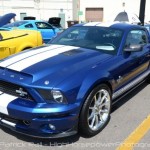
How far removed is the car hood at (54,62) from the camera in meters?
3.39

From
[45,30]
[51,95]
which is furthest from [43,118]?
[45,30]

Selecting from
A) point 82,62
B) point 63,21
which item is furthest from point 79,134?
point 63,21

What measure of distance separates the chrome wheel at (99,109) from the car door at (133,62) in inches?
14.6

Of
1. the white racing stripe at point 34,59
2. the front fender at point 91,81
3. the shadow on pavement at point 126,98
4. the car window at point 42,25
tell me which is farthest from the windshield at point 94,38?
the car window at point 42,25

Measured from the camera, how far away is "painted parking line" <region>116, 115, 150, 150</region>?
3.50 m

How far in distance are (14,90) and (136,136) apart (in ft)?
5.83

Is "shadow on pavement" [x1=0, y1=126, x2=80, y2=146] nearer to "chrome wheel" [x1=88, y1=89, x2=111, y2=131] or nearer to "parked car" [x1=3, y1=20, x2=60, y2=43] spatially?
"chrome wheel" [x1=88, y1=89, x2=111, y2=131]

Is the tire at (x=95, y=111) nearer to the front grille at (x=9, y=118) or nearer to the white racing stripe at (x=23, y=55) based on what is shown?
the front grille at (x=9, y=118)

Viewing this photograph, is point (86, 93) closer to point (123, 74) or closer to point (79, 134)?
point (79, 134)

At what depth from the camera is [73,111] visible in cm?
322

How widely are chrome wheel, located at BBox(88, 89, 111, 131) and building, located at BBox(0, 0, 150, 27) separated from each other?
124 ft

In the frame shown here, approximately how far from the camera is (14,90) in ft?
11.1

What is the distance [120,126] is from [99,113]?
1.42ft

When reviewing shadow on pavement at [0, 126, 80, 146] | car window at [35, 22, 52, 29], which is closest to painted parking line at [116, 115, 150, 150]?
shadow on pavement at [0, 126, 80, 146]
